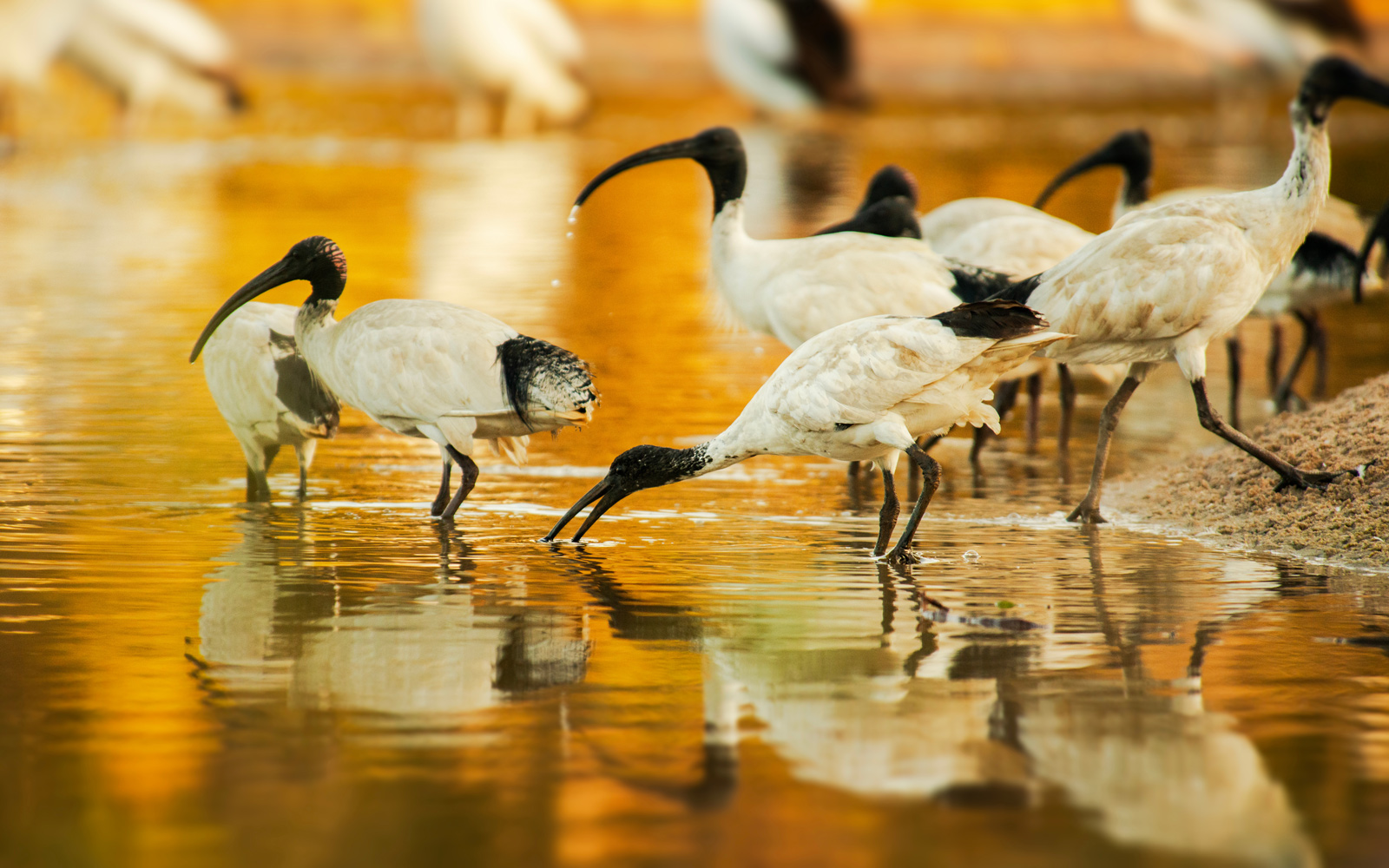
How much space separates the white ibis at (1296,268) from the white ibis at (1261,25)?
889 inches

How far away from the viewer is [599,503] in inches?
293

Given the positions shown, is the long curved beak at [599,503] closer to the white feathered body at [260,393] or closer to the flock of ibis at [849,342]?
the flock of ibis at [849,342]

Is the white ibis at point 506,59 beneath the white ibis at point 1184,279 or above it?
above

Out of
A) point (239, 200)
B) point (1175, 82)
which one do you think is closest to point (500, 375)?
point (239, 200)

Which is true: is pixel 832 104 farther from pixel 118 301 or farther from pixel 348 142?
pixel 118 301

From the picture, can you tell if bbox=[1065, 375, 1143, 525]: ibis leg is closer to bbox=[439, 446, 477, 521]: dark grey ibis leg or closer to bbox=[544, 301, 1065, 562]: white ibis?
bbox=[544, 301, 1065, 562]: white ibis

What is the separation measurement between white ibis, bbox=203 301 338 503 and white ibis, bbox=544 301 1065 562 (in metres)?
1.57

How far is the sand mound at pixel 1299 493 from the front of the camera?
7.14 metres

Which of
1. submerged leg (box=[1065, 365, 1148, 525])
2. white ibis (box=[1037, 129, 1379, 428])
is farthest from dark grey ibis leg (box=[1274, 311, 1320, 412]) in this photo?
submerged leg (box=[1065, 365, 1148, 525])

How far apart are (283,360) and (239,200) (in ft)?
41.8

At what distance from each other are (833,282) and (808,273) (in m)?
0.16

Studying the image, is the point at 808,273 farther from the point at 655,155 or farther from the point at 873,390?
the point at 873,390

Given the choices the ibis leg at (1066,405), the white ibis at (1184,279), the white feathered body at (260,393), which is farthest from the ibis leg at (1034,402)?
the white feathered body at (260,393)

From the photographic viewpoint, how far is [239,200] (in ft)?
67.5
